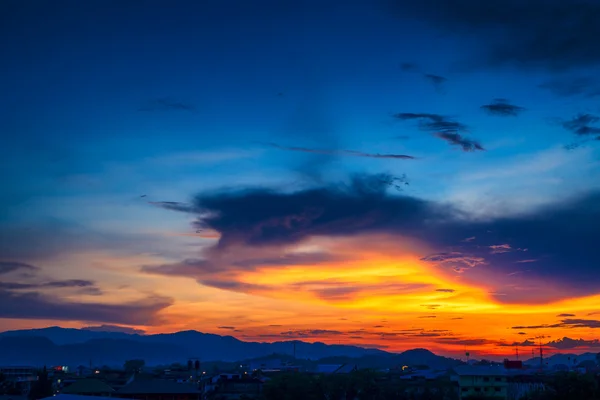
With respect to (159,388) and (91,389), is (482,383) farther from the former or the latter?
(91,389)

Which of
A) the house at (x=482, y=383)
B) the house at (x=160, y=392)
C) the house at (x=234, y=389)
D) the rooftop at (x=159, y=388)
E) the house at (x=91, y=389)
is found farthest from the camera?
the house at (x=482, y=383)

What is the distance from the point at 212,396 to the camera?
10712cm

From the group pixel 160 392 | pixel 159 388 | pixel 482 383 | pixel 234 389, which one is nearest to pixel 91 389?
pixel 159 388

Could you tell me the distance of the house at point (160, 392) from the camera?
301ft

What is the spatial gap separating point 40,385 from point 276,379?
35.0 m

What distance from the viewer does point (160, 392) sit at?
92.0 meters

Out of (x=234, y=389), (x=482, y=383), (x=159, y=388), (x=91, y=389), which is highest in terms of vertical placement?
(x=159, y=388)

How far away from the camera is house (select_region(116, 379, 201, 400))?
301ft

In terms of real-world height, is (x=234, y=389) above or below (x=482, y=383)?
below

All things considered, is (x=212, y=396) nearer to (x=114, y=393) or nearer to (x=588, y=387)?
(x=114, y=393)

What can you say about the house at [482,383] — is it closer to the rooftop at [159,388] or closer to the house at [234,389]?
the house at [234,389]

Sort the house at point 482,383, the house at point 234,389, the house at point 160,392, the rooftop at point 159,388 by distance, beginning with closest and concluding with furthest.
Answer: the house at point 160,392 → the rooftop at point 159,388 → the house at point 234,389 → the house at point 482,383

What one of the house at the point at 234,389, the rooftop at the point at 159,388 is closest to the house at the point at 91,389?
the rooftop at the point at 159,388

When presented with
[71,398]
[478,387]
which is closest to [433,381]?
[478,387]
